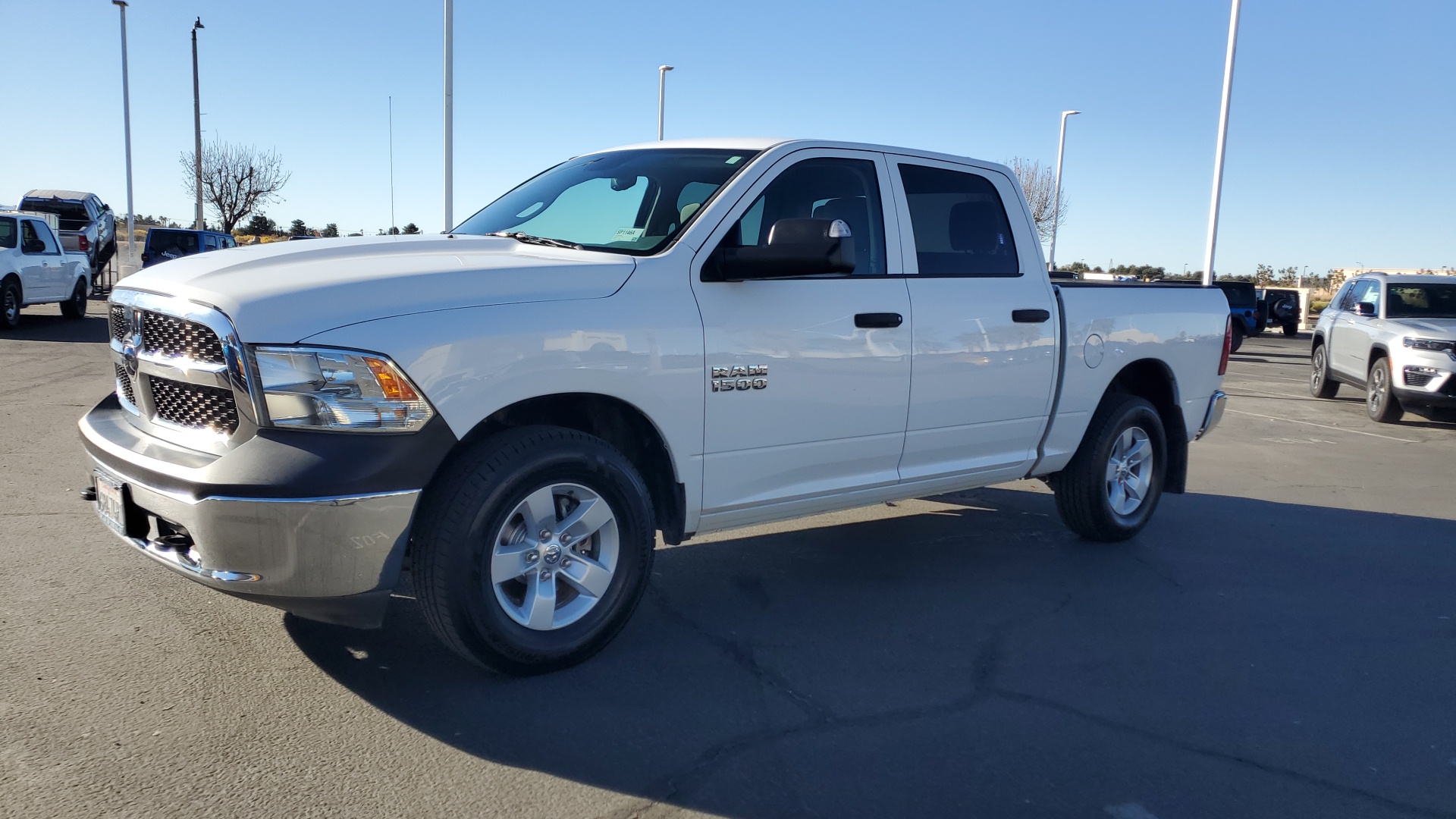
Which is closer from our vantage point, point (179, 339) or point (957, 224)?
point (179, 339)

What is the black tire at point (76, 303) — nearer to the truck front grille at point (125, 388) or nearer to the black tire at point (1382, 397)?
the truck front grille at point (125, 388)

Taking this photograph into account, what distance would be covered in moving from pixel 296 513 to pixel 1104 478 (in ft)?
14.5

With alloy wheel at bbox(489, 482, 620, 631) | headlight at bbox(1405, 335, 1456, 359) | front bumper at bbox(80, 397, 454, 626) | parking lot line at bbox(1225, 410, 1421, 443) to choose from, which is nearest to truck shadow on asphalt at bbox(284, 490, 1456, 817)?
alloy wheel at bbox(489, 482, 620, 631)

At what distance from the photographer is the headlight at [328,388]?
329cm

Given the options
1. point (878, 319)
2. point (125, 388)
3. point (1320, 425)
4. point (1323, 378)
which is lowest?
point (1320, 425)

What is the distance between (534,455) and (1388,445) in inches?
400

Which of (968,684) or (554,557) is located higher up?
(554,557)

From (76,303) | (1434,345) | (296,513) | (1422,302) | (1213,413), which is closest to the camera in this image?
(296,513)

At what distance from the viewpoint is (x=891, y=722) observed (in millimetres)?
3641

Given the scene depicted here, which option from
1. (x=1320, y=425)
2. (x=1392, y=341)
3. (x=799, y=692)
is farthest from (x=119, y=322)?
(x=1392, y=341)

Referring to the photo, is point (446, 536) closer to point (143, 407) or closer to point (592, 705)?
point (592, 705)

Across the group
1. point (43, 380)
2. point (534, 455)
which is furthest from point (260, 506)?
point (43, 380)

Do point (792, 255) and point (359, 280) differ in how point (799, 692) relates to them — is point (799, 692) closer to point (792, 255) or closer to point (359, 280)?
point (792, 255)

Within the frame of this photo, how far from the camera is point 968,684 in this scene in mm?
4020
